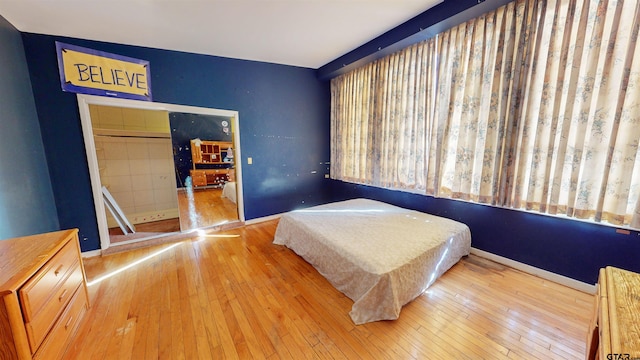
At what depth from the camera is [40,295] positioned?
1.13m

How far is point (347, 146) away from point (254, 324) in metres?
2.95

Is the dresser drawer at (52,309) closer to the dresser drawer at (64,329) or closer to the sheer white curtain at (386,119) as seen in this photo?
the dresser drawer at (64,329)

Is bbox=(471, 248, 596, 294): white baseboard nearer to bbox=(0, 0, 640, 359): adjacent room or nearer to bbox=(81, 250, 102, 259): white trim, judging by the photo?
bbox=(0, 0, 640, 359): adjacent room

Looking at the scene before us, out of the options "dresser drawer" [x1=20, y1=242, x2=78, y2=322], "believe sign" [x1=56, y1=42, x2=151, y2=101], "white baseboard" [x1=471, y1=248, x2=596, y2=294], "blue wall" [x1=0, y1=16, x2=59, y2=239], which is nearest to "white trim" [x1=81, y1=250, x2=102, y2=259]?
"blue wall" [x1=0, y1=16, x2=59, y2=239]

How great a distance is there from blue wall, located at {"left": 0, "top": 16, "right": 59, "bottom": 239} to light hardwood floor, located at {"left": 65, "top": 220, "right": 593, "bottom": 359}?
0.76 meters

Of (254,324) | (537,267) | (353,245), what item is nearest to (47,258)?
(254,324)

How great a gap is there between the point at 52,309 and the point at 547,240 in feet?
12.0

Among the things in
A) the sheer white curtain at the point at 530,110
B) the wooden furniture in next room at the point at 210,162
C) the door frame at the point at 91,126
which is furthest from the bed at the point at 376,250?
the door frame at the point at 91,126

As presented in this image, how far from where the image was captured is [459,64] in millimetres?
2279

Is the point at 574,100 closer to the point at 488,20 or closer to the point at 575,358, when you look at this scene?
the point at 488,20

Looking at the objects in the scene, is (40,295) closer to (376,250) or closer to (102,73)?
(376,250)

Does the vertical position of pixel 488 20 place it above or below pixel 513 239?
above

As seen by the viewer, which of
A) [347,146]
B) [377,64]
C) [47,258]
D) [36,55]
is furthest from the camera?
[347,146]

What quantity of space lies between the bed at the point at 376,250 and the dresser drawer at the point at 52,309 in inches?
68.3
